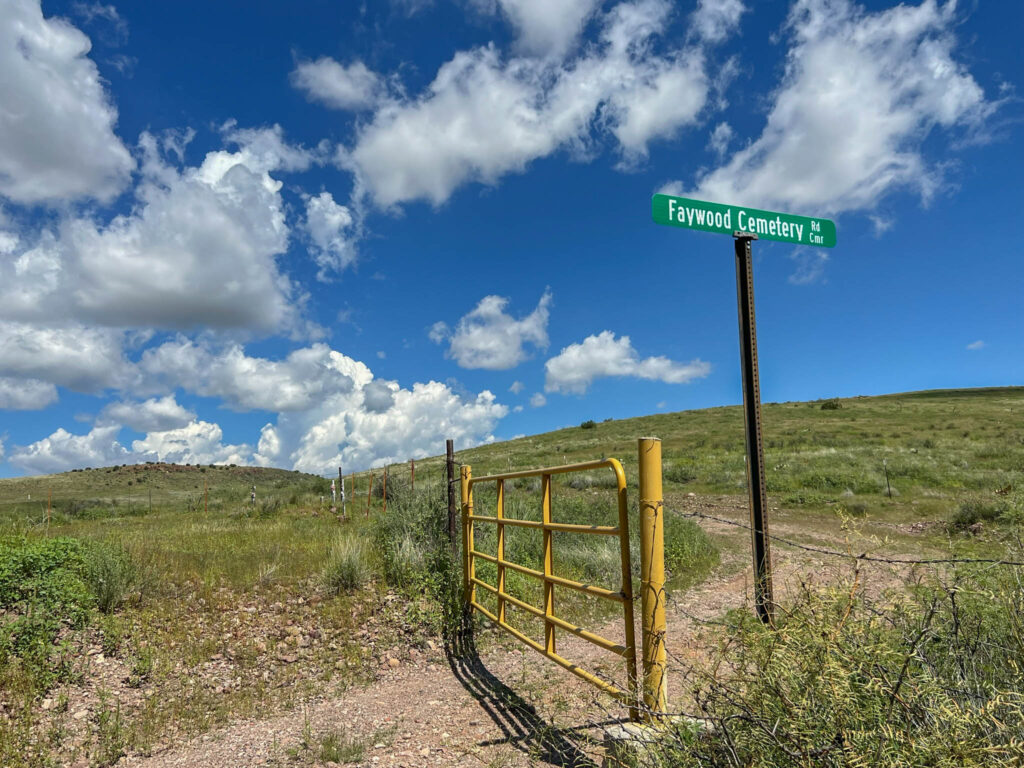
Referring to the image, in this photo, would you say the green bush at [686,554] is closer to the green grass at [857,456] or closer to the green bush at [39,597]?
the green grass at [857,456]

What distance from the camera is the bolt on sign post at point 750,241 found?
5168 mm

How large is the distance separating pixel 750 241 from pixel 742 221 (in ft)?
0.66

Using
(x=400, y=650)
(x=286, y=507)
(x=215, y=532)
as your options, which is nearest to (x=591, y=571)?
(x=400, y=650)

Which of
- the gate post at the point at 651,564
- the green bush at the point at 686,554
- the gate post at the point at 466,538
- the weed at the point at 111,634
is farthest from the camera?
the green bush at the point at 686,554

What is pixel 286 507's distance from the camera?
66.0ft

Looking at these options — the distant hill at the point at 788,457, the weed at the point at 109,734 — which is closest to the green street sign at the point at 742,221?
the weed at the point at 109,734

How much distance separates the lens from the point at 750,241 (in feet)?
18.1

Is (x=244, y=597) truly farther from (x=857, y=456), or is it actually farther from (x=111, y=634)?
→ (x=857, y=456)

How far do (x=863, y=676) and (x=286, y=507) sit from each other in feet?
65.8

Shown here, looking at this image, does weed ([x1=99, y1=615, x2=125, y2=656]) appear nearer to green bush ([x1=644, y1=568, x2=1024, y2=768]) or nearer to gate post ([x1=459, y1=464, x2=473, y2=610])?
gate post ([x1=459, y1=464, x2=473, y2=610])

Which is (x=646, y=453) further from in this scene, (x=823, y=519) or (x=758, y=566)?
(x=823, y=519)

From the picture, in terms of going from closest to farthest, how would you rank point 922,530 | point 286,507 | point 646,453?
point 646,453 < point 922,530 < point 286,507

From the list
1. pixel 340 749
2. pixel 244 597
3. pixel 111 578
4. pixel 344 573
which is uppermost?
pixel 111 578

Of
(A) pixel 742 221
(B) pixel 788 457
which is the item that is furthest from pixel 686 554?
(B) pixel 788 457
